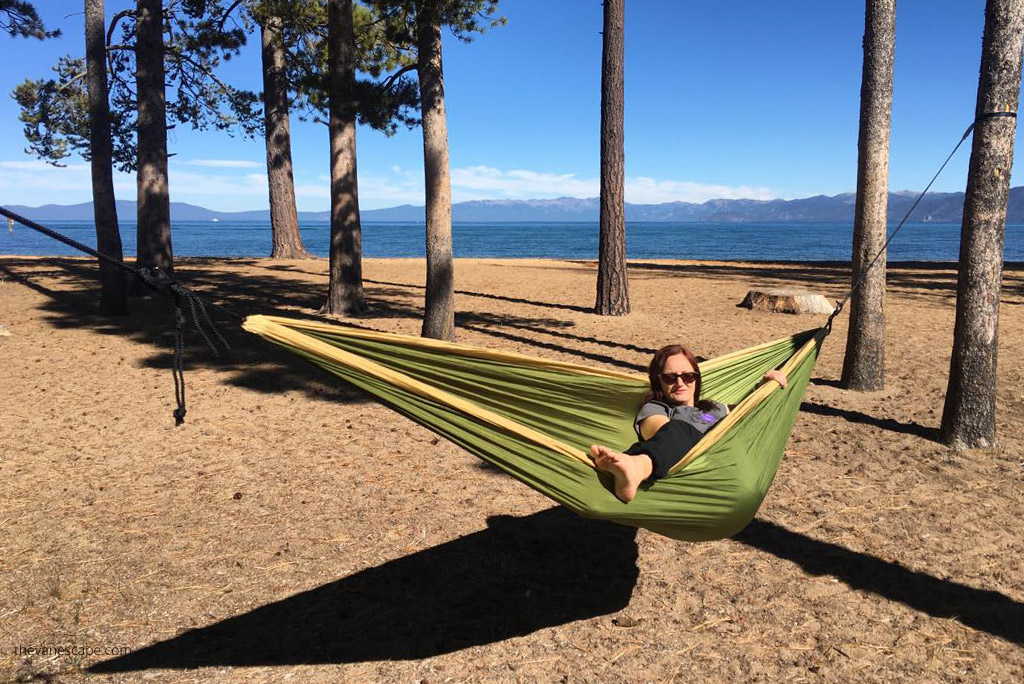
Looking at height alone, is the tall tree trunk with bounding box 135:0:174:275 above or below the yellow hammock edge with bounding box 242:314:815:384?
above

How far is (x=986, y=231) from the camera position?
4.55m

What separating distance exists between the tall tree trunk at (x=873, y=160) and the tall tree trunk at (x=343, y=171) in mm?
5629

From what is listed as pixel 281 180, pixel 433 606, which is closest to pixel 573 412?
pixel 433 606

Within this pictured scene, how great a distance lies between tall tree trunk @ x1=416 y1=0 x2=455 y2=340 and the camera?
7.58 meters

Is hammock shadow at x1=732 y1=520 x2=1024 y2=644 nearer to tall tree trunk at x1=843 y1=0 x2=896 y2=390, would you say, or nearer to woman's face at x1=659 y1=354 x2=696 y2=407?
woman's face at x1=659 y1=354 x2=696 y2=407

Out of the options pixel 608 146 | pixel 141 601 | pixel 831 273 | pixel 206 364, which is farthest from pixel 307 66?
pixel 141 601

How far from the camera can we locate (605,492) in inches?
98.8

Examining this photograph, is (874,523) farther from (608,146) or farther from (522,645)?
(608,146)

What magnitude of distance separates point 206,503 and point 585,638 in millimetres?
2366

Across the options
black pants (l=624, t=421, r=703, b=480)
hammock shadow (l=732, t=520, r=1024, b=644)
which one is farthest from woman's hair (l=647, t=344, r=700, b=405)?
hammock shadow (l=732, t=520, r=1024, b=644)

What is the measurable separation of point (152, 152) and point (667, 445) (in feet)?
32.5

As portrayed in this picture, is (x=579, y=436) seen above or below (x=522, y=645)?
above

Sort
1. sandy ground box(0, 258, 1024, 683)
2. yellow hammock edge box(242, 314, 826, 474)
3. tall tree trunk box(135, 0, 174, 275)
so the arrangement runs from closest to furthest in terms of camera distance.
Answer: yellow hammock edge box(242, 314, 826, 474), sandy ground box(0, 258, 1024, 683), tall tree trunk box(135, 0, 174, 275)

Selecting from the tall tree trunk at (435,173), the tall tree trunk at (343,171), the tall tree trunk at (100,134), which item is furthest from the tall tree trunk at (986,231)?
the tall tree trunk at (100,134)
